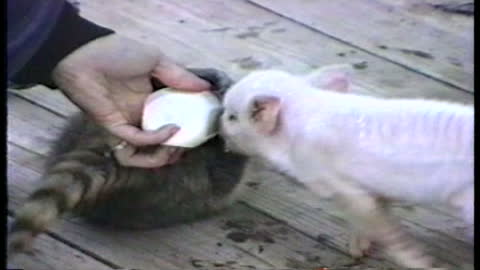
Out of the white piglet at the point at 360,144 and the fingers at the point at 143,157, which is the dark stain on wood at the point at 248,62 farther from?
the fingers at the point at 143,157

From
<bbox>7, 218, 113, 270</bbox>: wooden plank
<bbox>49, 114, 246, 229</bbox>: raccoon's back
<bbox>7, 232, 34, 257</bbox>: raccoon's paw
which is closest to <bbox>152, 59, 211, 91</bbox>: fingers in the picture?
<bbox>49, 114, 246, 229</bbox>: raccoon's back

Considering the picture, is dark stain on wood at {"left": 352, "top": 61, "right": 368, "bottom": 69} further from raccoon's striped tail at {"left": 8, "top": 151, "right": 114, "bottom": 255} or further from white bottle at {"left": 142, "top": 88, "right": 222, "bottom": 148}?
raccoon's striped tail at {"left": 8, "top": 151, "right": 114, "bottom": 255}

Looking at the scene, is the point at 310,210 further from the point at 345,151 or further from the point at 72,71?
the point at 72,71

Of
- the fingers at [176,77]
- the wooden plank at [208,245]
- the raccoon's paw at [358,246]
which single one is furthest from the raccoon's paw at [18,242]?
the raccoon's paw at [358,246]

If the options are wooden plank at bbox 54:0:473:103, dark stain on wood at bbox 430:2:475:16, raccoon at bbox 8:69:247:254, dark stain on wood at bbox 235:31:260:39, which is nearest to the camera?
raccoon at bbox 8:69:247:254

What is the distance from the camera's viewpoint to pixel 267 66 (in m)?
2.67

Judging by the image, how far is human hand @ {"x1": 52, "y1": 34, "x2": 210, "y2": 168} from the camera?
7.11 ft

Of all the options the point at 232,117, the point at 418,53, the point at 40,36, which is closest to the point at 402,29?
the point at 418,53

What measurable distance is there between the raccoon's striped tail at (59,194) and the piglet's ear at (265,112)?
0.27 m

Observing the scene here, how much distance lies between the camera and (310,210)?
2.30 meters

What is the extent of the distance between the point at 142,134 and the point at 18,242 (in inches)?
14.7

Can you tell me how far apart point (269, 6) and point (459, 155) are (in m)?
1.03

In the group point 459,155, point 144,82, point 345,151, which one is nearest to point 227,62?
point 144,82

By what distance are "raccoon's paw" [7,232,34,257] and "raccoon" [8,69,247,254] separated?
13cm
